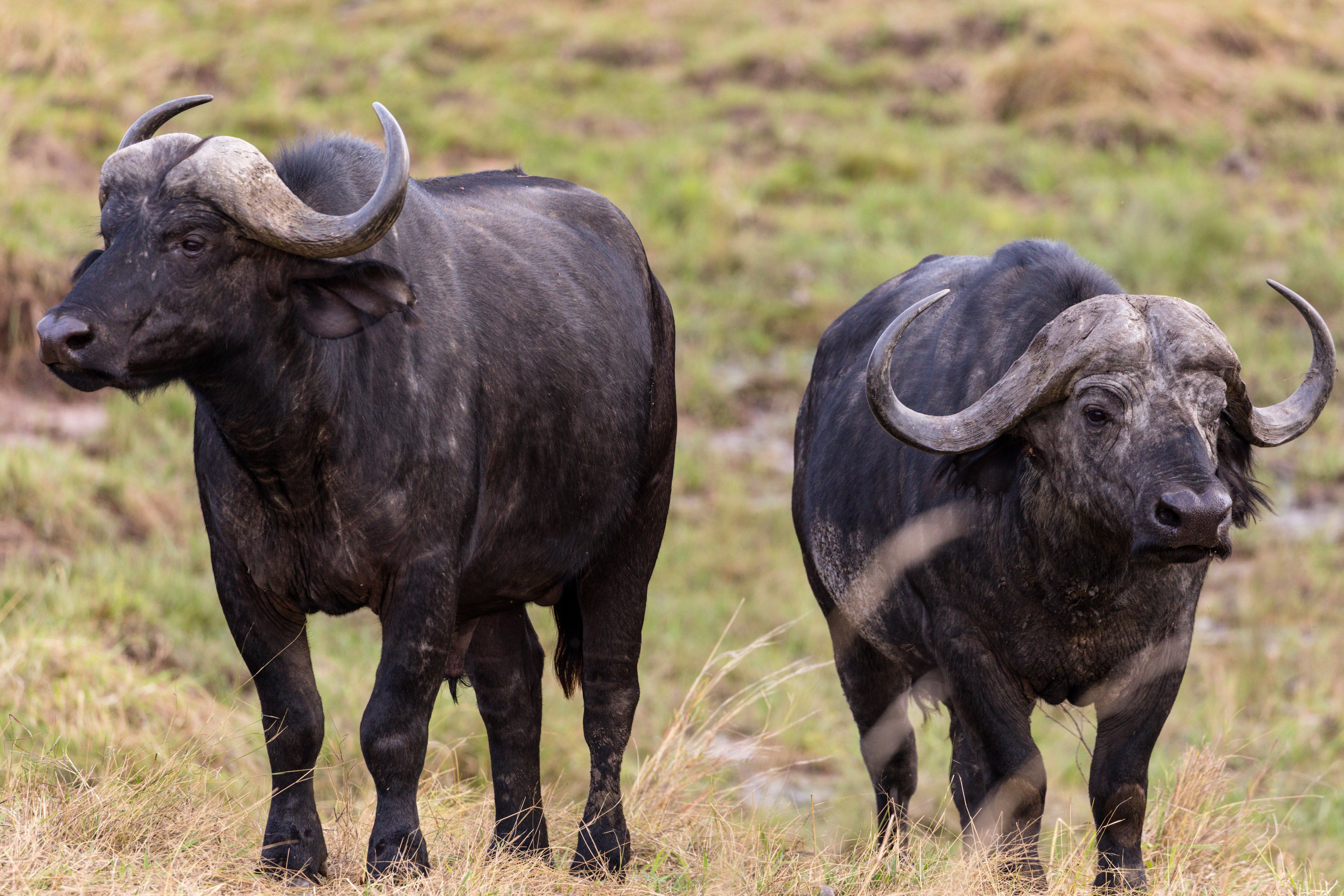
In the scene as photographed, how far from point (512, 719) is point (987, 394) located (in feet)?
6.50

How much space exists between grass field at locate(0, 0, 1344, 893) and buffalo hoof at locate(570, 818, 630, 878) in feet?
0.48

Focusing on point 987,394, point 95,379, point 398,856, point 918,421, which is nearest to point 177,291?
point 95,379

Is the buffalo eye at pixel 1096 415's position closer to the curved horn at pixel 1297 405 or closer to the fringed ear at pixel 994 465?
the fringed ear at pixel 994 465

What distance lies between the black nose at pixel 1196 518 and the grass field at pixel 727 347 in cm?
104

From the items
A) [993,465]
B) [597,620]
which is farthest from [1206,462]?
[597,620]

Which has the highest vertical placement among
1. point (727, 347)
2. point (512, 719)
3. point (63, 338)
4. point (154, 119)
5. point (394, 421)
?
point (154, 119)

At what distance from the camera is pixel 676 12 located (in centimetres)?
1891

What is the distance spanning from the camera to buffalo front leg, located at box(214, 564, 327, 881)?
4.32 meters

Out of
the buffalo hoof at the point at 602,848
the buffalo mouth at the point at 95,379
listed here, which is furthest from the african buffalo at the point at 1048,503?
the buffalo mouth at the point at 95,379

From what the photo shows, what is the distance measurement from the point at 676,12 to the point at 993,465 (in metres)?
15.4

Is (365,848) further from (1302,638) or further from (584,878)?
(1302,638)

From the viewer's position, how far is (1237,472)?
14.5 ft

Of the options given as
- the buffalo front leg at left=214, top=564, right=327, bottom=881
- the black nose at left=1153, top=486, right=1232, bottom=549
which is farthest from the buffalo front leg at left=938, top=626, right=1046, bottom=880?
the buffalo front leg at left=214, top=564, right=327, bottom=881

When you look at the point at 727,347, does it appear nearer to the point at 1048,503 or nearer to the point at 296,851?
the point at 1048,503
